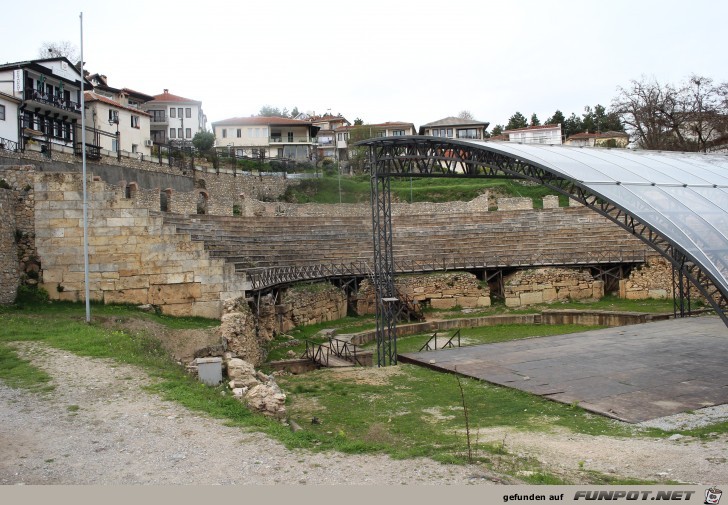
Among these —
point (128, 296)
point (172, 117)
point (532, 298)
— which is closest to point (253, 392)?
point (128, 296)

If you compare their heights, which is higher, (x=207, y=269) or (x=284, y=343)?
(x=207, y=269)

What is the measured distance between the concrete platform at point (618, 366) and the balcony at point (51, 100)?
2643cm

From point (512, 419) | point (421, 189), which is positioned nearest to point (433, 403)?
point (512, 419)

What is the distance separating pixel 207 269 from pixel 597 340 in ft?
41.7

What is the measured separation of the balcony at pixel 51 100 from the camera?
35562 mm

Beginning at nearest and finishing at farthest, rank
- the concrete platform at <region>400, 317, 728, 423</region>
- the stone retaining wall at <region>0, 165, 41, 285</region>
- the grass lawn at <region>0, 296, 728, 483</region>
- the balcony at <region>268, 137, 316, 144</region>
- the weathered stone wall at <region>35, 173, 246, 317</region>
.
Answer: the grass lawn at <region>0, 296, 728, 483</region>
the concrete platform at <region>400, 317, 728, 423</region>
the stone retaining wall at <region>0, 165, 41, 285</region>
the weathered stone wall at <region>35, 173, 246, 317</region>
the balcony at <region>268, 137, 316, 144</region>

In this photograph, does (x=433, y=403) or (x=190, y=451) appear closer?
(x=190, y=451)

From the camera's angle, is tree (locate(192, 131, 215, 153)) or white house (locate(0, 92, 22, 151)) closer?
white house (locate(0, 92, 22, 151))

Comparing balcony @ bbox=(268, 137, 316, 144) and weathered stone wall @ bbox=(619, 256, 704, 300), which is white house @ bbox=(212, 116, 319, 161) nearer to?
balcony @ bbox=(268, 137, 316, 144)

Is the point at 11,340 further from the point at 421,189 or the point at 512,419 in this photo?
the point at 421,189

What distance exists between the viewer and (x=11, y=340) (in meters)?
14.8

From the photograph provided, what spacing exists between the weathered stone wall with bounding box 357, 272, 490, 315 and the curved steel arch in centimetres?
1022

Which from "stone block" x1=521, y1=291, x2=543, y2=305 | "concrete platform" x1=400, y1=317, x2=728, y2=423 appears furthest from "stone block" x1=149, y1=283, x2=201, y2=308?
"stone block" x1=521, y1=291, x2=543, y2=305

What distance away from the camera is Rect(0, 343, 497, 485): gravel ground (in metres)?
7.84
